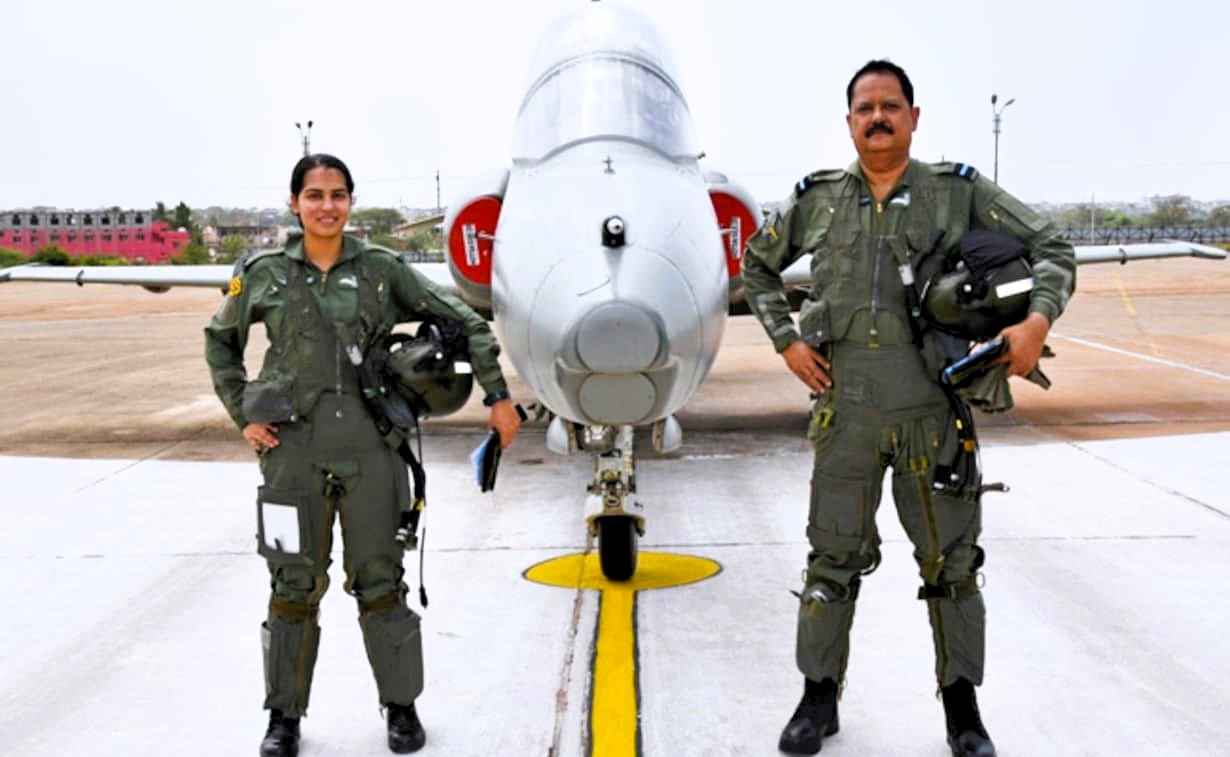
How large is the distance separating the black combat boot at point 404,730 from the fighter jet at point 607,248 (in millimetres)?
1318

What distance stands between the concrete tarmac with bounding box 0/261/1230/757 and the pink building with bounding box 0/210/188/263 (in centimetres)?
10215

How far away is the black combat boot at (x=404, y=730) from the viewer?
13.7ft

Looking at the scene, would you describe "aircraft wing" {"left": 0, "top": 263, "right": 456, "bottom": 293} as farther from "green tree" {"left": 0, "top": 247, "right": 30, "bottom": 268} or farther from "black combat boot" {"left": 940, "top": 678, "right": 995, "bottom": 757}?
"green tree" {"left": 0, "top": 247, "right": 30, "bottom": 268}

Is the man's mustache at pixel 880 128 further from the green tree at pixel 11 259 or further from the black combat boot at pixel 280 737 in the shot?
the green tree at pixel 11 259

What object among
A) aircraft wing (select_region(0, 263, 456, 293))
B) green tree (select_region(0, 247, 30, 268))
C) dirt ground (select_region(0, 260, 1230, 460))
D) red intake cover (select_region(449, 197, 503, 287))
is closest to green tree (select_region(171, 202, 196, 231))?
green tree (select_region(0, 247, 30, 268))

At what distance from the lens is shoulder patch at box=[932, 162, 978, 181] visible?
419 cm

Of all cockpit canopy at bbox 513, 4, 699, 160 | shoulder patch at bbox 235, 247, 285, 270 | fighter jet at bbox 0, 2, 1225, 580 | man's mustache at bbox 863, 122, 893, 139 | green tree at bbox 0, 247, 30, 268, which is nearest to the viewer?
man's mustache at bbox 863, 122, 893, 139

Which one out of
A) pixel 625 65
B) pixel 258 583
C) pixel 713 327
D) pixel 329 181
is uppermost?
pixel 625 65

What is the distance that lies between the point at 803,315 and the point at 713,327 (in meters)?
0.86

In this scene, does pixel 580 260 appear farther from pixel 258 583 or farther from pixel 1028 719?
pixel 258 583

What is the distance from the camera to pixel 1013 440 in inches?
413

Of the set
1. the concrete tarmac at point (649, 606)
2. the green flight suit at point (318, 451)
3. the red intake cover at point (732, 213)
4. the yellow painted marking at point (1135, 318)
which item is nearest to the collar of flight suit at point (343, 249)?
the green flight suit at point (318, 451)

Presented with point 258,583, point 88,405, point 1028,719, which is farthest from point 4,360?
point 1028,719

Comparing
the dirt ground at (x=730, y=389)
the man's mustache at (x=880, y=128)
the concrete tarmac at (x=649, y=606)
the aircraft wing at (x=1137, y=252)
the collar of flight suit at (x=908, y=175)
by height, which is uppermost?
the man's mustache at (x=880, y=128)
